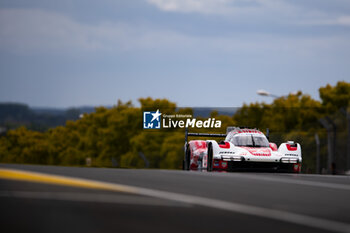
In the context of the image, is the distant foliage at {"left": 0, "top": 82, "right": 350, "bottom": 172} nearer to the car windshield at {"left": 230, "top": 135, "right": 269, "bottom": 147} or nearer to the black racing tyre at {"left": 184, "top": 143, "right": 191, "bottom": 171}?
the black racing tyre at {"left": 184, "top": 143, "right": 191, "bottom": 171}

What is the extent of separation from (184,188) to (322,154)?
21.6 m

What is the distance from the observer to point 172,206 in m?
6.72

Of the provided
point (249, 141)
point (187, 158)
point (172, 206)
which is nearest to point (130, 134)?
point (187, 158)

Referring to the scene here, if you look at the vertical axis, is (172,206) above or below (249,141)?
below

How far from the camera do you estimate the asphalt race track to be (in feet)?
18.0

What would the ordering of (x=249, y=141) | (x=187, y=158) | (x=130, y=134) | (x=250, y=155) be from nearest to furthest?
(x=250, y=155), (x=249, y=141), (x=187, y=158), (x=130, y=134)

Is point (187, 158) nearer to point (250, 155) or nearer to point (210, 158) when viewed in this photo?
point (210, 158)

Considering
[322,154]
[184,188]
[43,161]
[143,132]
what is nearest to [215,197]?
[184,188]

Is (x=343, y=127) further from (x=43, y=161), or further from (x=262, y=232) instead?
(x=43, y=161)

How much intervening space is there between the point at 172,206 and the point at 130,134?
70.1 metres

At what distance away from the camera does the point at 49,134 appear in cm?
10219

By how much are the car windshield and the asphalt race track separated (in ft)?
27.9

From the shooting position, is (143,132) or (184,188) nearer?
(184,188)

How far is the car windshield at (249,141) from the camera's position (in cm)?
1814
